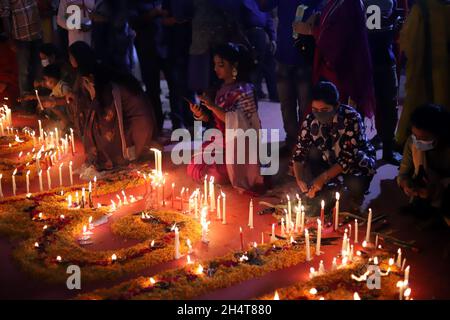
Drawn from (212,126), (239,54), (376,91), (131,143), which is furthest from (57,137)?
(376,91)

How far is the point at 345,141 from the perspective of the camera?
4.88 m

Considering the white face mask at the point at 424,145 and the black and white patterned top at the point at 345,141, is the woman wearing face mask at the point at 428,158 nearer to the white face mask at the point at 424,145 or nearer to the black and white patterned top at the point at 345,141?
the white face mask at the point at 424,145

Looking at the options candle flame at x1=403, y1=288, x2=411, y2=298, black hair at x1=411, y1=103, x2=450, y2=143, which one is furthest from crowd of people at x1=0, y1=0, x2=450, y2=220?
candle flame at x1=403, y1=288, x2=411, y2=298

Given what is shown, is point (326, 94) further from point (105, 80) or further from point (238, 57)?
point (105, 80)

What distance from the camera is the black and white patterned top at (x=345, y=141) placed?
16.0 feet

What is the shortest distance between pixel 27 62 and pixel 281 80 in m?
4.17

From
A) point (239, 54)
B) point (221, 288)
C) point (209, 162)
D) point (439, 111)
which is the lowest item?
point (221, 288)

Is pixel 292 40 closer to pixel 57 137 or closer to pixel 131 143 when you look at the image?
pixel 131 143

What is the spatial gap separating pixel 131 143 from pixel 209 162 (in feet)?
3.41

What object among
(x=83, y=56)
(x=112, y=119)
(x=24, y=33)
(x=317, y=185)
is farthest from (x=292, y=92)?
(x=24, y=33)

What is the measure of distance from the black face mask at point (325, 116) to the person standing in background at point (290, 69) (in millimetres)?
1243

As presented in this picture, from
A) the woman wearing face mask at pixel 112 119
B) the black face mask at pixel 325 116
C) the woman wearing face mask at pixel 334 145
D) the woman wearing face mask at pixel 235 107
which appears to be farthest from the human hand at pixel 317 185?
the woman wearing face mask at pixel 112 119

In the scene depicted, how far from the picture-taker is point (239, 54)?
5.47m

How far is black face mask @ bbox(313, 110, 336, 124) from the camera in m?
4.88
